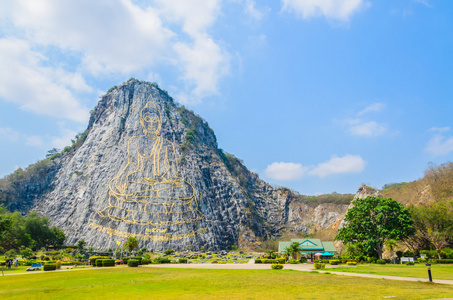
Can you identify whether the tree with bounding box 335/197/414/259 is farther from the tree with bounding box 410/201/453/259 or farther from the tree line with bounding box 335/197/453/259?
the tree with bounding box 410/201/453/259

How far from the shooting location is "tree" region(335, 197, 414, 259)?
4453cm

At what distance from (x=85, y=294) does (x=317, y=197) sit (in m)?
114

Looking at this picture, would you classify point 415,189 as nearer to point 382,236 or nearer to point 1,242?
point 382,236

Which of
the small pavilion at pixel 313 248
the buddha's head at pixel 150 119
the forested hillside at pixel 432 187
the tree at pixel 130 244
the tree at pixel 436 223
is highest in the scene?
the buddha's head at pixel 150 119

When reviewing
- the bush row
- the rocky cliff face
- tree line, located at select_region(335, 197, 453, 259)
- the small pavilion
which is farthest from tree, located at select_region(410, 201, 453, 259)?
the rocky cliff face

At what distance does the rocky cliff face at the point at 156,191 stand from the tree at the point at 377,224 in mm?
40838

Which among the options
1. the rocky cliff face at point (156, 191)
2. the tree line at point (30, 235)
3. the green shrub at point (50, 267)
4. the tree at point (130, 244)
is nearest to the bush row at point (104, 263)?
the green shrub at point (50, 267)

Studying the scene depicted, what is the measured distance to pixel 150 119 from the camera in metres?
99.1

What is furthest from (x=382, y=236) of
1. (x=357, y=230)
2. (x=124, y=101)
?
(x=124, y=101)

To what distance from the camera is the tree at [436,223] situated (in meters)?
44.2

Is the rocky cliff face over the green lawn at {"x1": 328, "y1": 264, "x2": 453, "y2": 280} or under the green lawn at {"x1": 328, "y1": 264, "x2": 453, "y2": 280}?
over

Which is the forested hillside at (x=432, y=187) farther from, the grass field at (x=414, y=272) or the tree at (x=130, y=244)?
the tree at (x=130, y=244)

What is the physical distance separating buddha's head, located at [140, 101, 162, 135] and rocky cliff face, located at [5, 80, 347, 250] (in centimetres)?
33

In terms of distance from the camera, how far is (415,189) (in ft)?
221
